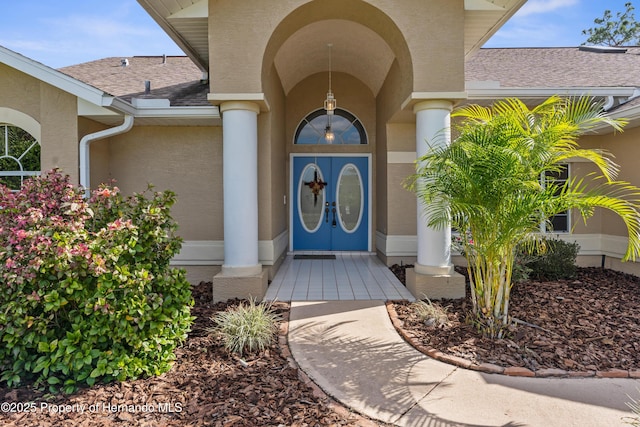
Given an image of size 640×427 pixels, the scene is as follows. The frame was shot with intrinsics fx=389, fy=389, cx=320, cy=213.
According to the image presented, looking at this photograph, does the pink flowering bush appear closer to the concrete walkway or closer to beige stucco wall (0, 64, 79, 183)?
the concrete walkway

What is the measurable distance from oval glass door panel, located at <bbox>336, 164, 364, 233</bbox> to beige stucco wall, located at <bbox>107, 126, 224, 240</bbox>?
3.57 meters

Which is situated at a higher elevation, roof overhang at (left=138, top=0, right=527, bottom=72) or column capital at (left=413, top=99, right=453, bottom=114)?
roof overhang at (left=138, top=0, right=527, bottom=72)

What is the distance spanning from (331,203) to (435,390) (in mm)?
7040

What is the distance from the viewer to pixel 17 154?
6.68m

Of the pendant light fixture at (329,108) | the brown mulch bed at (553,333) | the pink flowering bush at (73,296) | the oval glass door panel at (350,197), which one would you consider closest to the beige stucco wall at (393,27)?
the pendant light fixture at (329,108)

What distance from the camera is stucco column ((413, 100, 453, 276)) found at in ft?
19.3

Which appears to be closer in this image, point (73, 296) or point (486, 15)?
point (73, 296)

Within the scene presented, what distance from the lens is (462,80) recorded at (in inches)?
228

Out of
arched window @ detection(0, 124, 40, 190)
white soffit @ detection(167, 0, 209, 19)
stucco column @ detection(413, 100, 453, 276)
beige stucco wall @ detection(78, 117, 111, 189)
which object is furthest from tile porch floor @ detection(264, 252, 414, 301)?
arched window @ detection(0, 124, 40, 190)

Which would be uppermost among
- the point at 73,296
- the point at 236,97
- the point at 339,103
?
the point at 339,103

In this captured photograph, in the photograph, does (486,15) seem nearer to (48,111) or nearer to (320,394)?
(320,394)

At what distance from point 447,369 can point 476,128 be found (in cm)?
265

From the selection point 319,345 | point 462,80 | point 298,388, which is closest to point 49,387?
point 298,388

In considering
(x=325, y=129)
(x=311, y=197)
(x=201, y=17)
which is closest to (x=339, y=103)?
(x=325, y=129)
